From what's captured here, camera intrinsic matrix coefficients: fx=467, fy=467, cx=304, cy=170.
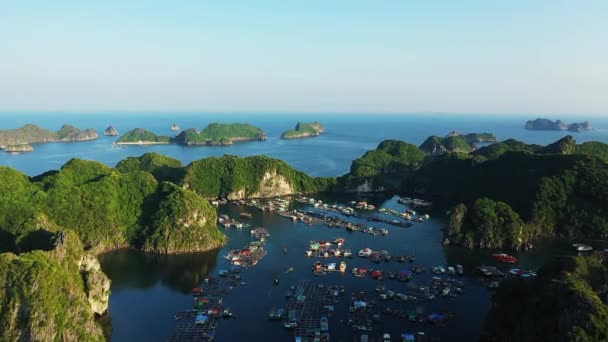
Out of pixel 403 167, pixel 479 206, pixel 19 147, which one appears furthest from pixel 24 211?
pixel 19 147

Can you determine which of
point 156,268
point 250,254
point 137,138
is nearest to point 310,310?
point 250,254

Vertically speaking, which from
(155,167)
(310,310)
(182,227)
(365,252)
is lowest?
(310,310)

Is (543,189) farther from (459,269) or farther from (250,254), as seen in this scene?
(250,254)

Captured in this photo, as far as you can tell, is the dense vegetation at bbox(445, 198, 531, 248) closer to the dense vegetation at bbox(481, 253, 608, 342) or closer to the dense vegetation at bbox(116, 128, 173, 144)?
the dense vegetation at bbox(481, 253, 608, 342)

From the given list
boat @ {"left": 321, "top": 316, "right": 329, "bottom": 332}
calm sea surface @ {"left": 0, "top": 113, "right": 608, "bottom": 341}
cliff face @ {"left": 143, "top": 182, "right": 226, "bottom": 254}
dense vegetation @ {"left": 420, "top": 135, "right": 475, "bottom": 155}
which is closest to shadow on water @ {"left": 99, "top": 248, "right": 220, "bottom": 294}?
calm sea surface @ {"left": 0, "top": 113, "right": 608, "bottom": 341}

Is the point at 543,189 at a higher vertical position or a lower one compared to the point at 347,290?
higher
